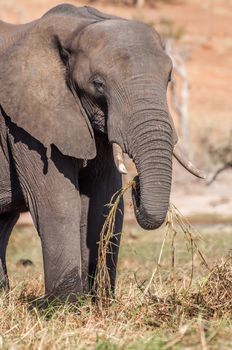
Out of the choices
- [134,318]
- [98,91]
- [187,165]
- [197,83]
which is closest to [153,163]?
[187,165]

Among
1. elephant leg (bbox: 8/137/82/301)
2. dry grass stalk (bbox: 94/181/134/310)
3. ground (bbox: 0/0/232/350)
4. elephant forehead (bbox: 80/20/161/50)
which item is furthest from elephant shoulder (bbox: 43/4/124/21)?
ground (bbox: 0/0/232/350)

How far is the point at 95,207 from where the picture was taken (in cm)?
662

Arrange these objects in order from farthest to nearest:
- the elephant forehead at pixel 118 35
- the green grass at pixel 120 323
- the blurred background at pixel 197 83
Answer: the blurred background at pixel 197 83 → the elephant forehead at pixel 118 35 → the green grass at pixel 120 323

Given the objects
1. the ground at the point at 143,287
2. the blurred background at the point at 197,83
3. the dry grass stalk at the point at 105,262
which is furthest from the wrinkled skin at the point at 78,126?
the blurred background at the point at 197,83

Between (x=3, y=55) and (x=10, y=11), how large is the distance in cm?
3464

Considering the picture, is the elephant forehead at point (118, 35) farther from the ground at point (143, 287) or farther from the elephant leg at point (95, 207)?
the ground at point (143, 287)

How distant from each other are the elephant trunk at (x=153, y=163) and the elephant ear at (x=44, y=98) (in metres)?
0.61

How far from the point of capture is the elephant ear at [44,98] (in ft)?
20.3

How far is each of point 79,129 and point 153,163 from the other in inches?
30.2

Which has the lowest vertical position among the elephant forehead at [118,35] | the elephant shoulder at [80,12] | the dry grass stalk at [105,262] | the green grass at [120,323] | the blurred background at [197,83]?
the green grass at [120,323]

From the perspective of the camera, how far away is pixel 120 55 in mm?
5820

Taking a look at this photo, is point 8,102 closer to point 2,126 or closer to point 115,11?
point 2,126

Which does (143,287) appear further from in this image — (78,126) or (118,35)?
(118,35)

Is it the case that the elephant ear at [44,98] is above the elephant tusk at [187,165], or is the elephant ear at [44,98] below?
above
